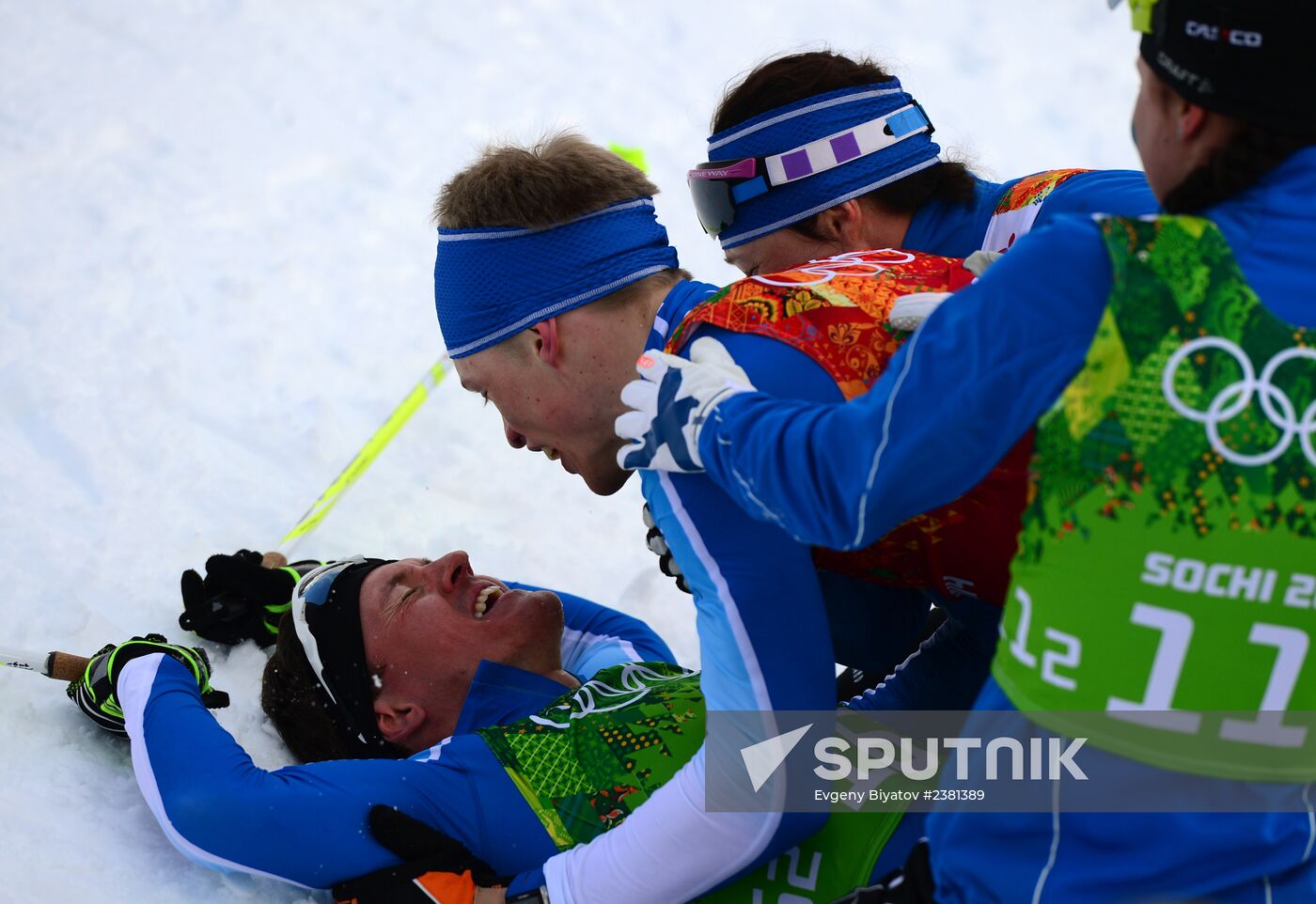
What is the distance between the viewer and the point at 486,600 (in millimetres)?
3072

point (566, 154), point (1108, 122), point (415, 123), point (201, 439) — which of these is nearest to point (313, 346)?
point (201, 439)

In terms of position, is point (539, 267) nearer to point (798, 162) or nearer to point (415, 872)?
point (798, 162)

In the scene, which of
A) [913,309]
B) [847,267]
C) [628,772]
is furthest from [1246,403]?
[628,772]

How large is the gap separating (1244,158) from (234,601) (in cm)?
266

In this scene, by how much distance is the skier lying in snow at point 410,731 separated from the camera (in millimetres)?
2383

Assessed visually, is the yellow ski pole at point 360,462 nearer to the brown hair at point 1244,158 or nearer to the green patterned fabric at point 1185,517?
the green patterned fabric at point 1185,517

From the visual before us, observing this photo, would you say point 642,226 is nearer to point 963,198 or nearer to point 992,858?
point 963,198

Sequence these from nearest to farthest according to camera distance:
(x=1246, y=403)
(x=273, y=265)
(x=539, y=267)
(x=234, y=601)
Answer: (x=1246, y=403)
(x=539, y=267)
(x=234, y=601)
(x=273, y=265)

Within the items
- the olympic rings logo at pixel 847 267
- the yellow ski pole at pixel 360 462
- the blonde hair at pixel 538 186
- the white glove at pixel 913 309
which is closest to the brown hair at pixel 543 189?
the blonde hair at pixel 538 186

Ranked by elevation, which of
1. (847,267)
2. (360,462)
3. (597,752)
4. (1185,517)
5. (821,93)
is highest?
(821,93)

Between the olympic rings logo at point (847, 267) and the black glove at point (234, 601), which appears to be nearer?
the olympic rings logo at point (847, 267)

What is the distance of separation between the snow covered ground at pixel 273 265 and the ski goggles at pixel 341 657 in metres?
0.19

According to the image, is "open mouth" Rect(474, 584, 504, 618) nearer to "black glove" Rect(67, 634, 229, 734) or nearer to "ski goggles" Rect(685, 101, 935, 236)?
"black glove" Rect(67, 634, 229, 734)

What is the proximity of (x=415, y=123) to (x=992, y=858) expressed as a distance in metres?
5.69
